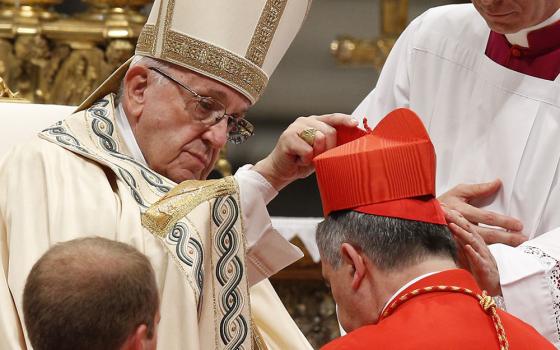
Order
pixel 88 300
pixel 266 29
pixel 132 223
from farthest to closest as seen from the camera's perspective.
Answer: pixel 266 29 → pixel 132 223 → pixel 88 300

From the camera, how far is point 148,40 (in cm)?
330

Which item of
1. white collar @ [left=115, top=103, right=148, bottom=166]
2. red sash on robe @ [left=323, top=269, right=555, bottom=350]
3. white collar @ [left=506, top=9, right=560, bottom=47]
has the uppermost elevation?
white collar @ [left=506, top=9, right=560, bottom=47]

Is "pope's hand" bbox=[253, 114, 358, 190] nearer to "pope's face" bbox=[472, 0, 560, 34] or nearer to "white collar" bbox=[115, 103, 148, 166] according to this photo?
"white collar" bbox=[115, 103, 148, 166]

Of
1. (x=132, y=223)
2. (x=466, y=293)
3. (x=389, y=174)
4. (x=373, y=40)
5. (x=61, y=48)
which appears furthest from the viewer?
(x=373, y=40)

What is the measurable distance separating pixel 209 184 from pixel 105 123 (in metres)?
0.33

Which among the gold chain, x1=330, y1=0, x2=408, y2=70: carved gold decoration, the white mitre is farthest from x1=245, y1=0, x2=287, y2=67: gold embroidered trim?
x1=330, y1=0, x2=408, y2=70: carved gold decoration

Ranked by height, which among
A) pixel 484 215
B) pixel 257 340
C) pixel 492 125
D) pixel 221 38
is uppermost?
pixel 221 38

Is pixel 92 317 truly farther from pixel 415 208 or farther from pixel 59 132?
pixel 59 132

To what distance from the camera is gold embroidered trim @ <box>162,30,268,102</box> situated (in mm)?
3225

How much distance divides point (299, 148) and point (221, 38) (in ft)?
1.51

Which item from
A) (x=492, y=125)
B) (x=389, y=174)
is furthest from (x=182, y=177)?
(x=492, y=125)

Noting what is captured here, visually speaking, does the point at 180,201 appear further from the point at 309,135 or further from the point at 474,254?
the point at 474,254

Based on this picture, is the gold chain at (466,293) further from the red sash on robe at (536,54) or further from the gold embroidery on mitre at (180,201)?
the red sash on robe at (536,54)

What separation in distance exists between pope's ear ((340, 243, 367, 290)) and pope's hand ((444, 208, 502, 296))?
54 cm
